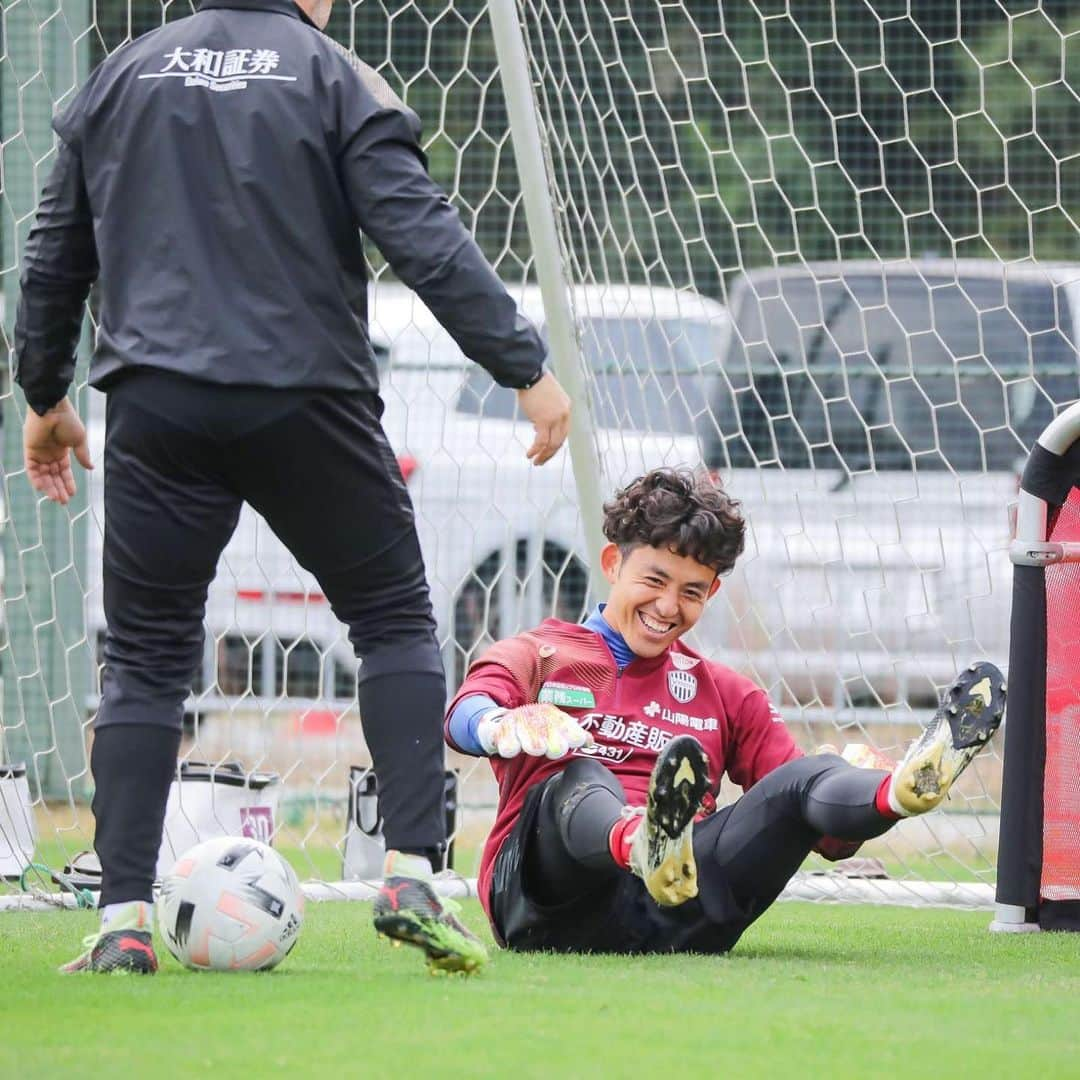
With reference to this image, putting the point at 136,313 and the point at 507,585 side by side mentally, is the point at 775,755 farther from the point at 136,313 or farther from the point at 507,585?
the point at 507,585

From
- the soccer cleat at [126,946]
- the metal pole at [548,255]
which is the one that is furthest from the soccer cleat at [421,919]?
the metal pole at [548,255]

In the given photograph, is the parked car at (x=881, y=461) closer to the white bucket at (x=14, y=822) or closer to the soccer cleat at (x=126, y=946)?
the white bucket at (x=14, y=822)

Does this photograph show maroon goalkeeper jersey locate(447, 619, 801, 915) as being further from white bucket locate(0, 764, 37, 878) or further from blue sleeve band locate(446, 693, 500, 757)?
white bucket locate(0, 764, 37, 878)

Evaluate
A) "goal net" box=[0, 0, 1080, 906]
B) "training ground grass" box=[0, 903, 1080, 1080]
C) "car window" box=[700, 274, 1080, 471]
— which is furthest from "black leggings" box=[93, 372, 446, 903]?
"car window" box=[700, 274, 1080, 471]

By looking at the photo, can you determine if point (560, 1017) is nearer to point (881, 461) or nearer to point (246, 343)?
point (246, 343)

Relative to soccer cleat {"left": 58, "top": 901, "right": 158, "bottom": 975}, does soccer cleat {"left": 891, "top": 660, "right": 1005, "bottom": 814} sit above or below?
above

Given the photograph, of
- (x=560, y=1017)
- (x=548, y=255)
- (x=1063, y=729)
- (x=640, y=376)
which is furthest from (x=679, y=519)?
(x=640, y=376)

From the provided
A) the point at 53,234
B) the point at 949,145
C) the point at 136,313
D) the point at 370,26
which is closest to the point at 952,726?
the point at 136,313

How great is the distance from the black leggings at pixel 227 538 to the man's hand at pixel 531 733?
16 cm

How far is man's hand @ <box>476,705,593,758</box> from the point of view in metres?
3.16

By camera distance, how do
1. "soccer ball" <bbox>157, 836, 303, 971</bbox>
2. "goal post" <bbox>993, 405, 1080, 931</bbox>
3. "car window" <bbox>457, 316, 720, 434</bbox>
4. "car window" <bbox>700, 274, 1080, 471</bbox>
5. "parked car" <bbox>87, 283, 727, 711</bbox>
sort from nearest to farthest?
"soccer ball" <bbox>157, 836, 303, 971</bbox>, "goal post" <bbox>993, 405, 1080, 931</bbox>, "car window" <bbox>457, 316, 720, 434</bbox>, "parked car" <bbox>87, 283, 727, 711</bbox>, "car window" <bbox>700, 274, 1080, 471</bbox>

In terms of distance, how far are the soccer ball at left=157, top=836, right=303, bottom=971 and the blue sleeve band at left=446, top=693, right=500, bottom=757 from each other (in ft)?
1.23

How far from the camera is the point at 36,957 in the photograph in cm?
345

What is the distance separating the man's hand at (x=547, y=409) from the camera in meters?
2.99
